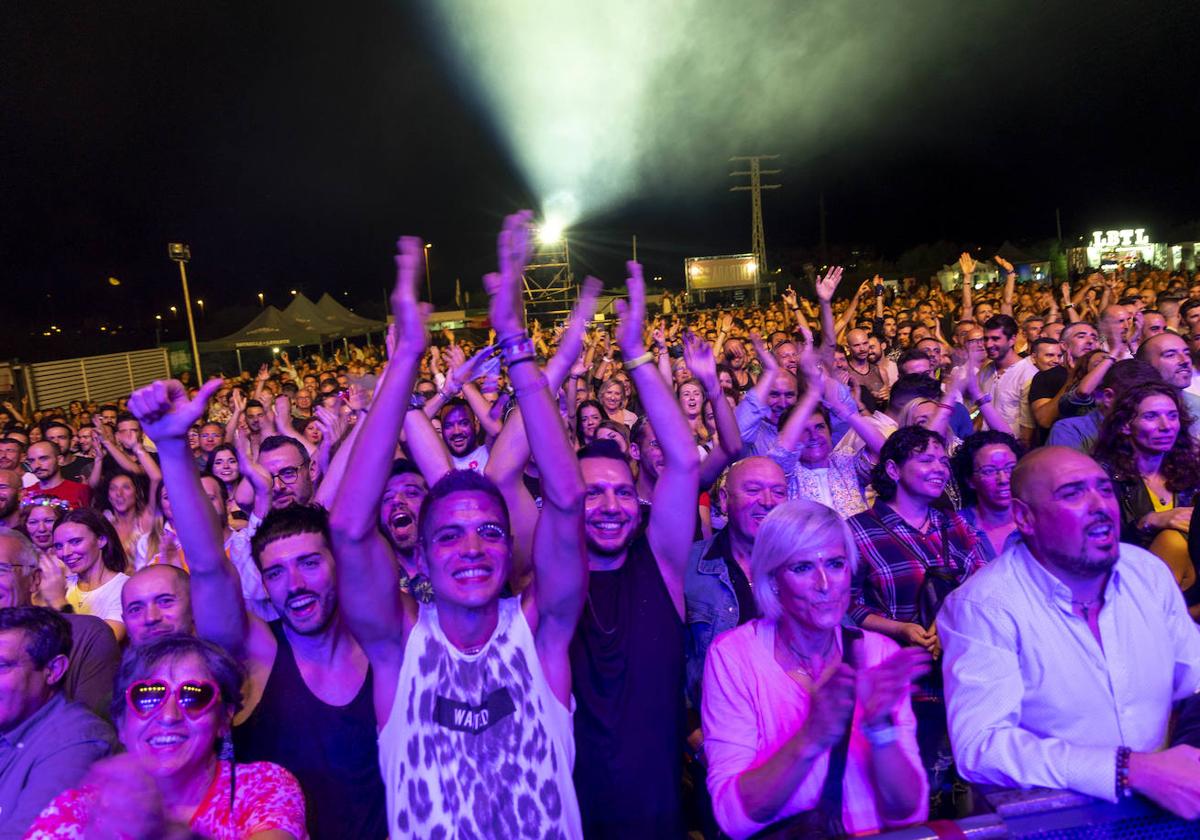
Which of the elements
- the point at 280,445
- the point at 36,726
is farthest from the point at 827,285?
the point at 36,726

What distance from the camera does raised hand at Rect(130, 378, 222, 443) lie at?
7.15ft

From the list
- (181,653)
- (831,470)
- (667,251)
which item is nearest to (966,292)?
(831,470)

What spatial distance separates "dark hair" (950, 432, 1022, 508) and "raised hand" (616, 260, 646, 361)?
177 centimetres

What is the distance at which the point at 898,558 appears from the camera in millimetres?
3314

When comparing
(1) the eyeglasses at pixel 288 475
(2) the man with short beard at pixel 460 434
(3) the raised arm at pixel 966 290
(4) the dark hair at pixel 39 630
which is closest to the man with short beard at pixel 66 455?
(1) the eyeglasses at pixel 288 475

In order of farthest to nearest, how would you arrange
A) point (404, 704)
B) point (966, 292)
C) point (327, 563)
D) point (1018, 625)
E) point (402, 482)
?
1. point (966, 292)
2. point (402, 482)
3. point (327, 563)
4. point (1018, 625)
5. point (404, 704)

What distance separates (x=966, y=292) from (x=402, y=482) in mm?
8650

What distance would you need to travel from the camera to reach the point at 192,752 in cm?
204

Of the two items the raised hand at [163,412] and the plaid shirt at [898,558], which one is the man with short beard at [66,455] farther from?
the plaid shirt at [898,558]

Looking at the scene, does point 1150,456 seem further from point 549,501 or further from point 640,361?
point 549,501

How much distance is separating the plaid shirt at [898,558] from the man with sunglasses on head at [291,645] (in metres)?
1.89

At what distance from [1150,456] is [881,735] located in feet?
8.21

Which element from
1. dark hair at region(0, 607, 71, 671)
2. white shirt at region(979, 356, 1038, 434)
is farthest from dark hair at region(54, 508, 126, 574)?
white shirt at region(979, 356, 1038, 434)

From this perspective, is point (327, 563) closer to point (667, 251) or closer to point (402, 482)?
point (402, 482)
